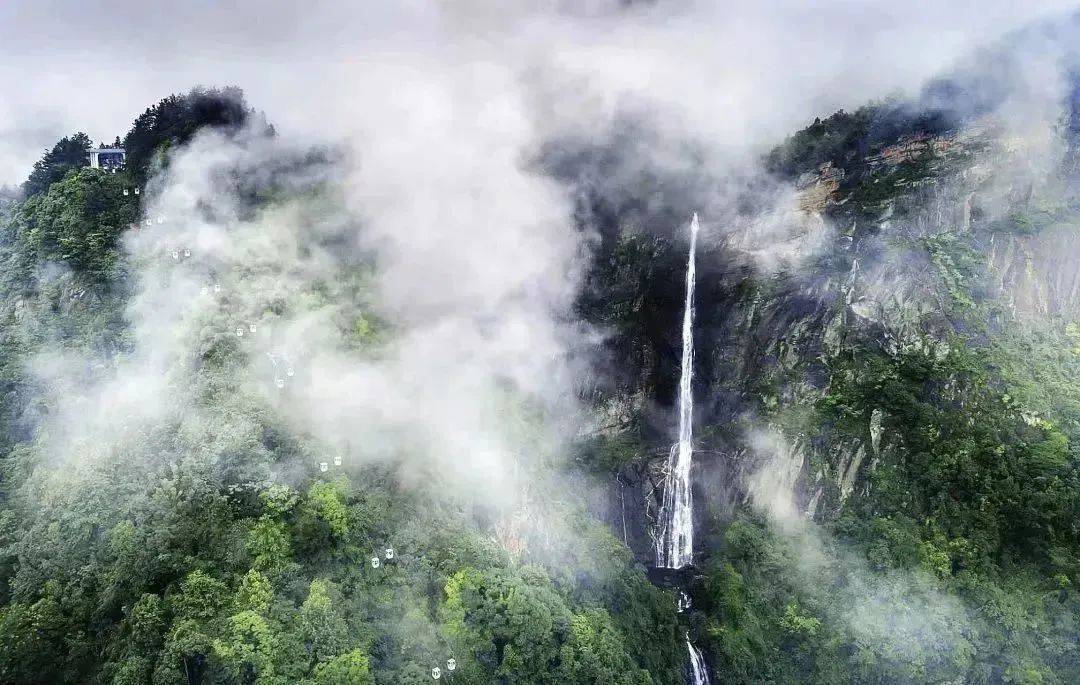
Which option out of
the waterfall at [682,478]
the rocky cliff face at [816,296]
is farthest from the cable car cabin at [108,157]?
the waterfall at [682,478]

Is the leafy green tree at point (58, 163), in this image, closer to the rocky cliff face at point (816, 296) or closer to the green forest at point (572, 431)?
the green forest at point (572, 431)

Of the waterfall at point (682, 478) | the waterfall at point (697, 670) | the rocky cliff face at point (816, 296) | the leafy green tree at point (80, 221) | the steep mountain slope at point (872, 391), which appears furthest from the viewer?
the waterfall at point (682, 478)

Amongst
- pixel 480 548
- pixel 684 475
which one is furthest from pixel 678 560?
pixel 480 548

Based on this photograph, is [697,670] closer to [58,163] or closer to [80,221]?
[80,221]

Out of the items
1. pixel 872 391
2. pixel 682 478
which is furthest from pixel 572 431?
pixel 872 391

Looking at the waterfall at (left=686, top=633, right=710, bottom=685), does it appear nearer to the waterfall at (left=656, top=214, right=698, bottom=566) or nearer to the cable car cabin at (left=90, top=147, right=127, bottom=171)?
the waterfall at (left=656, top=214, right=698, bottom=566)
